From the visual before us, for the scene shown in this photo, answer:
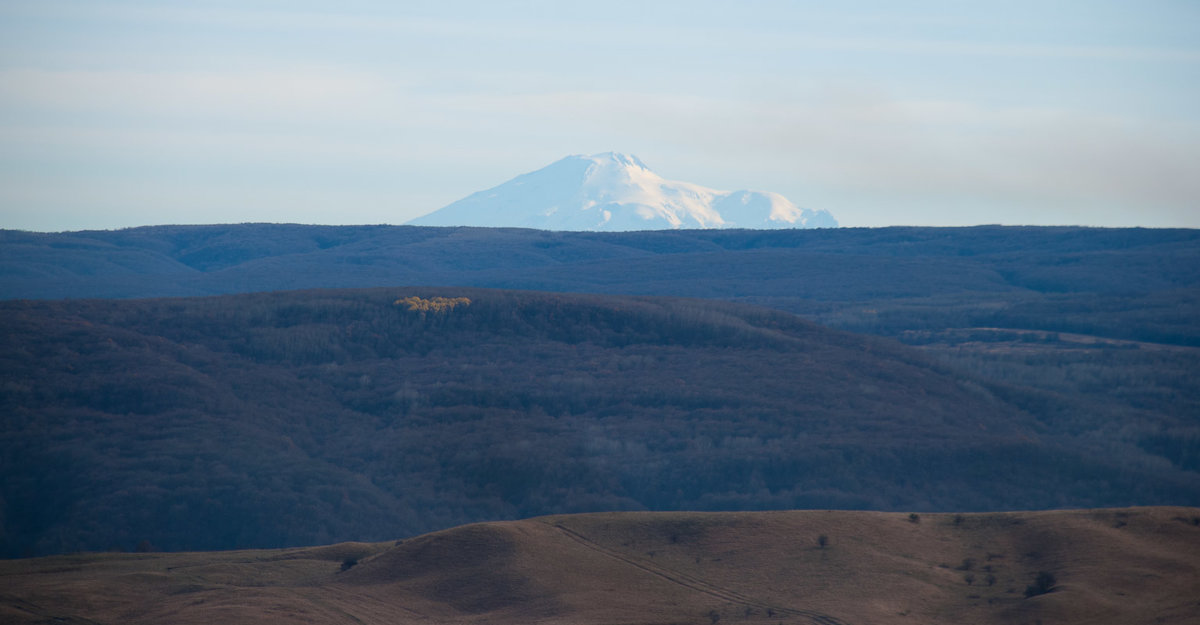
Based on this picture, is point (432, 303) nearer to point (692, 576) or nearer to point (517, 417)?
point (517, 417)

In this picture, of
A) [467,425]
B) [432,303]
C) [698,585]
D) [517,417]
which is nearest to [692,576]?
[698,585]

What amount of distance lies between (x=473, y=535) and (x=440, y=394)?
232 feet

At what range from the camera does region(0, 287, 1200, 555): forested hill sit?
3243 inches

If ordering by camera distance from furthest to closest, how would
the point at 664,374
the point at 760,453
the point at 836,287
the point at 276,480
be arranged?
1. the point at 836,287
2. the point at 664,374
3. the point at 760,453
4. the point at 276,480

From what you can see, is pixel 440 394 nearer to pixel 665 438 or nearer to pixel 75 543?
pixel 665 438

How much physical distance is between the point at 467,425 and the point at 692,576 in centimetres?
6641

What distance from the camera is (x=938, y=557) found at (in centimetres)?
3556

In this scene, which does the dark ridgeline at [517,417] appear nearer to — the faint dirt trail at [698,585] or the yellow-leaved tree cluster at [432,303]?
the yellow-leaved tree cluster at [432,303]

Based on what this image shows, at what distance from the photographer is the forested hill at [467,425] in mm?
82375

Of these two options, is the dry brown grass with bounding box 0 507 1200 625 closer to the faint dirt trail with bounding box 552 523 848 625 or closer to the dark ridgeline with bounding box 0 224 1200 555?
the faint dirt trail with bounding box 552 523 848 625

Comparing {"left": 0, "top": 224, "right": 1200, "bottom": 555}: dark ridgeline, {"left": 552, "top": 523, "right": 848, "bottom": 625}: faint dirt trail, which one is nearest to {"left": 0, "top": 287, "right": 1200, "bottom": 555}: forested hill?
{"left": 0, "top": 224, "right": 1200, "bottom": 555}: dark ridgeline

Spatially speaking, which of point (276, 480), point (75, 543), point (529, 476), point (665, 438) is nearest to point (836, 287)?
point (665, 438)

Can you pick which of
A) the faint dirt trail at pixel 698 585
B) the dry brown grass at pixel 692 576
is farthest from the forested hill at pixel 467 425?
the faint dirt trail at pixel 698 585

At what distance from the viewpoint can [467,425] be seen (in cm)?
9944
